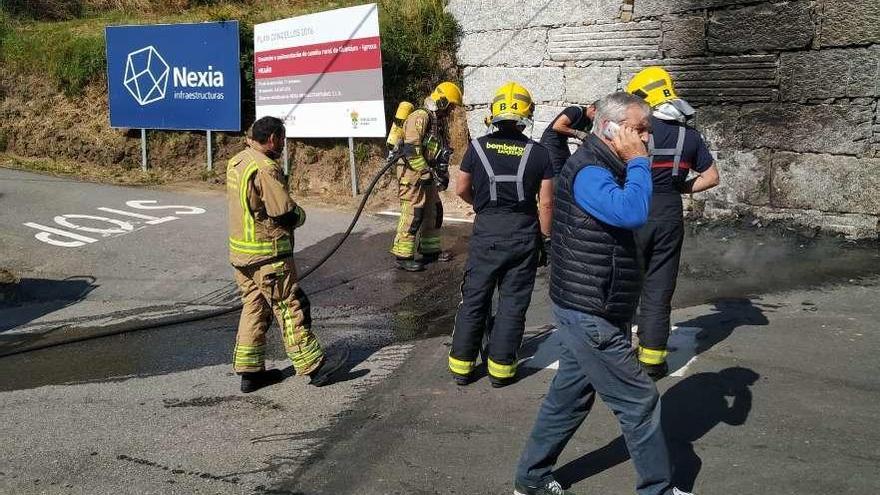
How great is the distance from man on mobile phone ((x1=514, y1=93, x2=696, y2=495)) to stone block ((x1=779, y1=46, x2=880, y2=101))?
571cm

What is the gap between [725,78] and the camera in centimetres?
906

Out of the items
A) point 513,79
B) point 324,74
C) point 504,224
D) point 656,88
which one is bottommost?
point 504,224

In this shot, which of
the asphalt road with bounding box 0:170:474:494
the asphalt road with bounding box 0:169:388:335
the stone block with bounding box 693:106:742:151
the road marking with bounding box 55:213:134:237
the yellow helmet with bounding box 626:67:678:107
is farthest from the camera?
the road marking with bounding box 55:213:134:237

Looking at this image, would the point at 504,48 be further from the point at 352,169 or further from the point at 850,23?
the point at 850,23

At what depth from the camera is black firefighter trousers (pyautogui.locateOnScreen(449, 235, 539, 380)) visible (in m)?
5.26

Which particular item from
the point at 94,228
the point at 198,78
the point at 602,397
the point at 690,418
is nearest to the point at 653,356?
the point at 690,418

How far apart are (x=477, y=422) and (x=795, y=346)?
96.6 inches

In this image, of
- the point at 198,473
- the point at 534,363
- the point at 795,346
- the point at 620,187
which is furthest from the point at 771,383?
the point at 198,473

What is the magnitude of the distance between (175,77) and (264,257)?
8.69 m

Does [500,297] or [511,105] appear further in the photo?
[500,297]

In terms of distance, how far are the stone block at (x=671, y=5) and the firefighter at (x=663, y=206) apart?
4266mm

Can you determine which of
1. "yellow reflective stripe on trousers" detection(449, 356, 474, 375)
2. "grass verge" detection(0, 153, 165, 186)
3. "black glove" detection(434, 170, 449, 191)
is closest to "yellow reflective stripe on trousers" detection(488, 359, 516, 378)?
"yellow reflective stripe on trousers" detection(449, 356, 474, 375)

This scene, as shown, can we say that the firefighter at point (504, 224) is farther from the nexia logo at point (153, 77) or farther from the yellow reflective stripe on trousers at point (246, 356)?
the nexia logo at point (153, 77)

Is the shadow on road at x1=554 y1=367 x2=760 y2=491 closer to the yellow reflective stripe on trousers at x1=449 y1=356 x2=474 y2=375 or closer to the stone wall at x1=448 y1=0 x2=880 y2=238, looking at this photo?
the yellow reflective stripe on trousers at x1=449 y1=356 x2=474 y2=375
